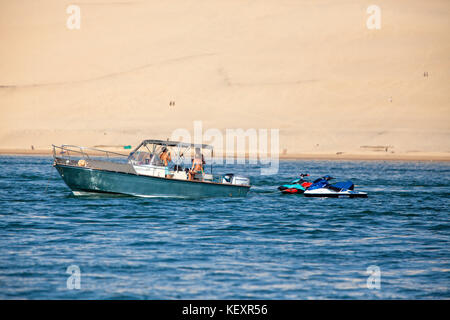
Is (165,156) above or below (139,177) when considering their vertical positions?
above

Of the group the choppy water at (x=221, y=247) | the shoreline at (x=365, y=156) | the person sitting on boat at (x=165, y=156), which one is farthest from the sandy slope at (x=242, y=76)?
the choppy water at (x=221, y=247)

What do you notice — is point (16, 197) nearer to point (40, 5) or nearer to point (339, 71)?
point (339, 71)

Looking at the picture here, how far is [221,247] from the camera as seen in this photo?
67.3 feet

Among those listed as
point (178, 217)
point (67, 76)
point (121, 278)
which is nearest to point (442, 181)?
point (178, 217)

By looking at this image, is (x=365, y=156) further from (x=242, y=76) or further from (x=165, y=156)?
(x=165, y=156)

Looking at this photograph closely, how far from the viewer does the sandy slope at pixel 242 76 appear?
96.4 m

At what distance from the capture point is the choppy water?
51.4 feet

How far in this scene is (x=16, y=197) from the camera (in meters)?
32.9

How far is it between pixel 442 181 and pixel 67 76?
8848 cm

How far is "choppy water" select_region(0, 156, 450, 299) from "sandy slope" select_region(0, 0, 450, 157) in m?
58.6

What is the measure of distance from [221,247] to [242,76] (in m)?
96.2

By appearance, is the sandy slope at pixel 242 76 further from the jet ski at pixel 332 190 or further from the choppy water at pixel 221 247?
the choppy water at pixel 221 247

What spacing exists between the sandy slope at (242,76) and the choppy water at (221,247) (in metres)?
58.6

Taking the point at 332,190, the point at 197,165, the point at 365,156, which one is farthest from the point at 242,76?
the point at 197,165
